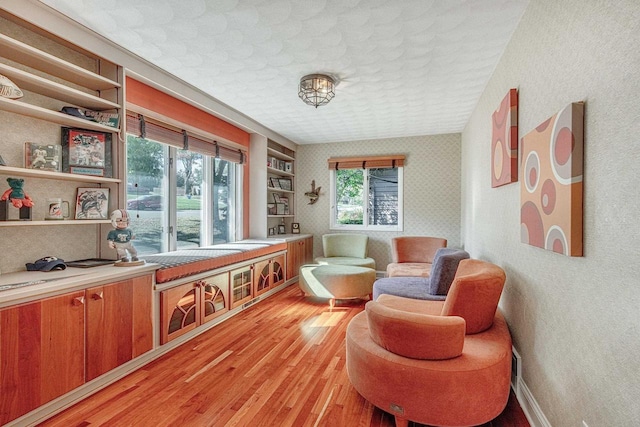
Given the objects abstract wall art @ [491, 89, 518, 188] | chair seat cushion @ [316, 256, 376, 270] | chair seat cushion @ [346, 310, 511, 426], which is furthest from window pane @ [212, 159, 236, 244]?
abstract wall art @ [491, 89, 518, 188]

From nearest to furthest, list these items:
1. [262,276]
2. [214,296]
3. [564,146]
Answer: [564,146] < [214,296] < [262,276]

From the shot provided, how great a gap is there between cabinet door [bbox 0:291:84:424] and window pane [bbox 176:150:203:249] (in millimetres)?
1783

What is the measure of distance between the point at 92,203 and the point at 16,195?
48 cm

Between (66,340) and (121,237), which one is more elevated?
(121,237)

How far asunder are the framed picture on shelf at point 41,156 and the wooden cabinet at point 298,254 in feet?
10.4

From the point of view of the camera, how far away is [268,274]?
4.30 meters

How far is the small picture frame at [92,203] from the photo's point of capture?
2346 millimetres

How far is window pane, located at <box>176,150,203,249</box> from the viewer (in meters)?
3.64

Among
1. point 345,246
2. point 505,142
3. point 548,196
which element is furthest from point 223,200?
point 548,196

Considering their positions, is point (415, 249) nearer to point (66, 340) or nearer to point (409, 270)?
point (409, 270)

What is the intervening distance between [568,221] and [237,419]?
6.51 feet

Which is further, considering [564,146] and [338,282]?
[338,282]

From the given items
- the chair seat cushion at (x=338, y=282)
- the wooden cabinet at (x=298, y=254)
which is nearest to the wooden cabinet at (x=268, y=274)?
the wooden cabinet at (x=298, y=254)

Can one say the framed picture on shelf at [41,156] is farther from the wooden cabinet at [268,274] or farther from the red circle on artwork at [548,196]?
the red circle on artwork at [548,196]
